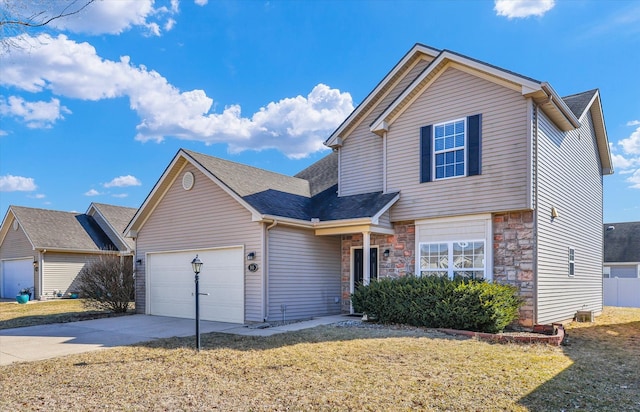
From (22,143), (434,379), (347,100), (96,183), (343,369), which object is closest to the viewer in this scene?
(434,379)

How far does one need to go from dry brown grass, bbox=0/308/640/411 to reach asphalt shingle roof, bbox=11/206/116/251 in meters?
18.0

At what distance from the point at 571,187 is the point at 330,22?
31.0 feet

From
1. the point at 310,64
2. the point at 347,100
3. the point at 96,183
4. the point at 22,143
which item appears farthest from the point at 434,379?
the point at 96,183

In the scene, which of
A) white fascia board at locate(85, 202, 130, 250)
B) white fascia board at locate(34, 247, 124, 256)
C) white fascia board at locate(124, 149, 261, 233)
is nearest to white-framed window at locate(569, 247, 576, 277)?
white fascia board at locate(124, 149, 261, 233)

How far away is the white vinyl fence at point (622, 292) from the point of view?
19422 millimetres

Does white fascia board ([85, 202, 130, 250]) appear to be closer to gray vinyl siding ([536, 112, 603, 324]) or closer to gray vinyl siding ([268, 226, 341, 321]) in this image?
gray vinyl siding ([268, 226, 341, 321])

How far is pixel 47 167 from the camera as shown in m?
20.9

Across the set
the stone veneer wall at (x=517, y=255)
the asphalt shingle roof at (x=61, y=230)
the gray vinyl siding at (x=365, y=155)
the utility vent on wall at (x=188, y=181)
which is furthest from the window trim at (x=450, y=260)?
the asphalt shingle roof at (x=61, y=230)

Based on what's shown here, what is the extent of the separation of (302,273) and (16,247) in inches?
798

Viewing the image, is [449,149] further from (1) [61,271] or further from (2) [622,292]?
(1) [61,271]

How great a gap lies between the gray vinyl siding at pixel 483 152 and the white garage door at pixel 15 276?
69.9ft

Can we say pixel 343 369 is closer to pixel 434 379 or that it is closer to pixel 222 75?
pixel 434 379

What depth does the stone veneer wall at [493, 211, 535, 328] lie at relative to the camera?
10219mm

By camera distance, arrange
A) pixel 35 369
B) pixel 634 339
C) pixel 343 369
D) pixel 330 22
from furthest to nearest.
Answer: pixel 330 22
pixel 634 339
pixel 35 369
pixel 343 369
